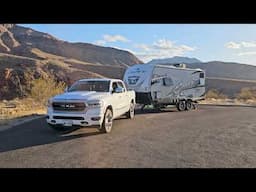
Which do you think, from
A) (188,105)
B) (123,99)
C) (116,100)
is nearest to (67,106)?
(116,100)

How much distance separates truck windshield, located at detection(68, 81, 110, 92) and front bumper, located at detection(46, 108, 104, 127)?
75.7 inches

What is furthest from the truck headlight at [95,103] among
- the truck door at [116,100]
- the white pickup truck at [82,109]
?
the truck door at [116,100]

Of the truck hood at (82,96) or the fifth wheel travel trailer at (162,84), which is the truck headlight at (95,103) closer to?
the truck hood at (82,96)

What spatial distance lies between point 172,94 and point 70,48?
133280 millimetres

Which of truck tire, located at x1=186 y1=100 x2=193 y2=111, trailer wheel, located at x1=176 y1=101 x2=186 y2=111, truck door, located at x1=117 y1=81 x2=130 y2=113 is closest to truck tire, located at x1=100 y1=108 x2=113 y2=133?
truck door, located at x1=117 y1=81 x2=130 y2=113

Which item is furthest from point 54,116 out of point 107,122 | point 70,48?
point 70,48

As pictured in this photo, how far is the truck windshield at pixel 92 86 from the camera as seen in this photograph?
43.7 feet

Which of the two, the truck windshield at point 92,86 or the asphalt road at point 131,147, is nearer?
the asphalt road at point 131,147

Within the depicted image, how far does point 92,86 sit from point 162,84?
28.4 feet

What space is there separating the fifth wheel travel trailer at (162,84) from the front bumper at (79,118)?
373 inches

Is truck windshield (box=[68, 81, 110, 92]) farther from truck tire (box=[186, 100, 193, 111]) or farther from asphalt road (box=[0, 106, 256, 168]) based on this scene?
truck tire (box=[186, 100, 193, 111])

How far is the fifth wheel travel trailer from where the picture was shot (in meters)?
20.8
